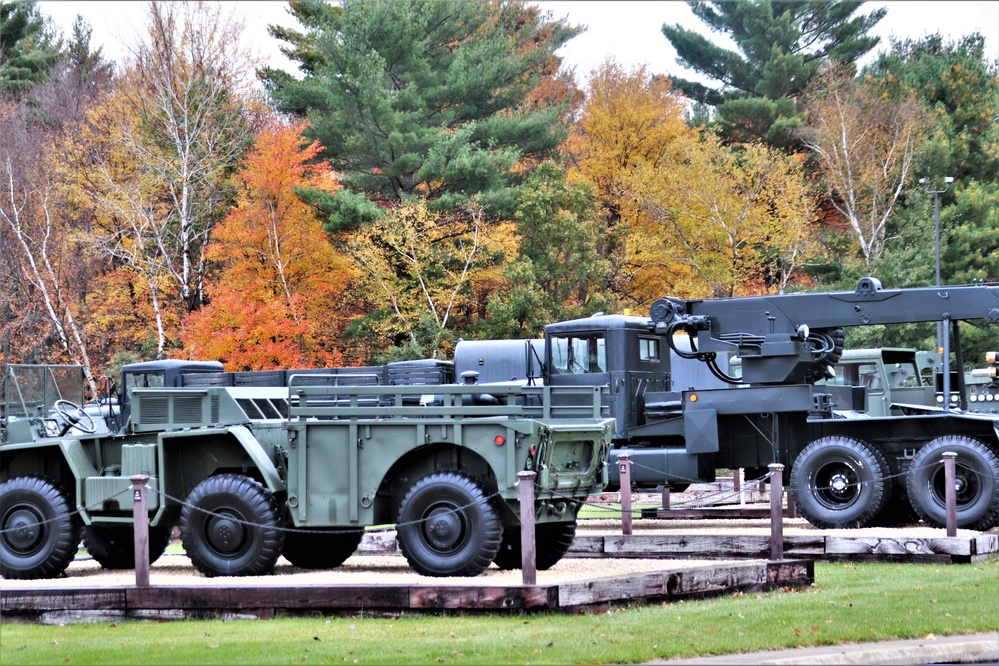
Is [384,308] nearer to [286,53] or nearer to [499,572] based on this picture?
[286,53]

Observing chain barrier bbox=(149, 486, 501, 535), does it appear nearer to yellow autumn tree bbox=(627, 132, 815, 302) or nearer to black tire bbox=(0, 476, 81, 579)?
black tire bbox=(0, 476, 81, 579)

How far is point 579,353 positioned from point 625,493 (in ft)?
14.5

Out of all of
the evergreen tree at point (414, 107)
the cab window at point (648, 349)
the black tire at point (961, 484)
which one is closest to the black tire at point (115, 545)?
the cab window at point (648, 349)

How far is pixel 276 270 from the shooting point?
41.1m

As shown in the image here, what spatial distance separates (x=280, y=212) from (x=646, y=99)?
17.3 metres

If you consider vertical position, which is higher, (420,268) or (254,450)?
(420,268)

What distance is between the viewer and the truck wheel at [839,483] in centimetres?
1956

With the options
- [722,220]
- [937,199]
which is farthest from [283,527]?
[722,220]

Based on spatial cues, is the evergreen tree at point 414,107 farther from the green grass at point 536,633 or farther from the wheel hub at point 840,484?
the green grass at point 536,633

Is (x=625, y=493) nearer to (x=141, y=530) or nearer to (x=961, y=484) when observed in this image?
(x=961, y=484)

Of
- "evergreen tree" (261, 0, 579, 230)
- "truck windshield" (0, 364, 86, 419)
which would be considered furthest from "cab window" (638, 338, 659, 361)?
"evergreen tree" (261, 0, 579, 230)

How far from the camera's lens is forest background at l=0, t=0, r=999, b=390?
4138 cm

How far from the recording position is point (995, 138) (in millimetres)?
46406

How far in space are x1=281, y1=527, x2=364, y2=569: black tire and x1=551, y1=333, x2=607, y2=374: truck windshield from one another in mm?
7438
